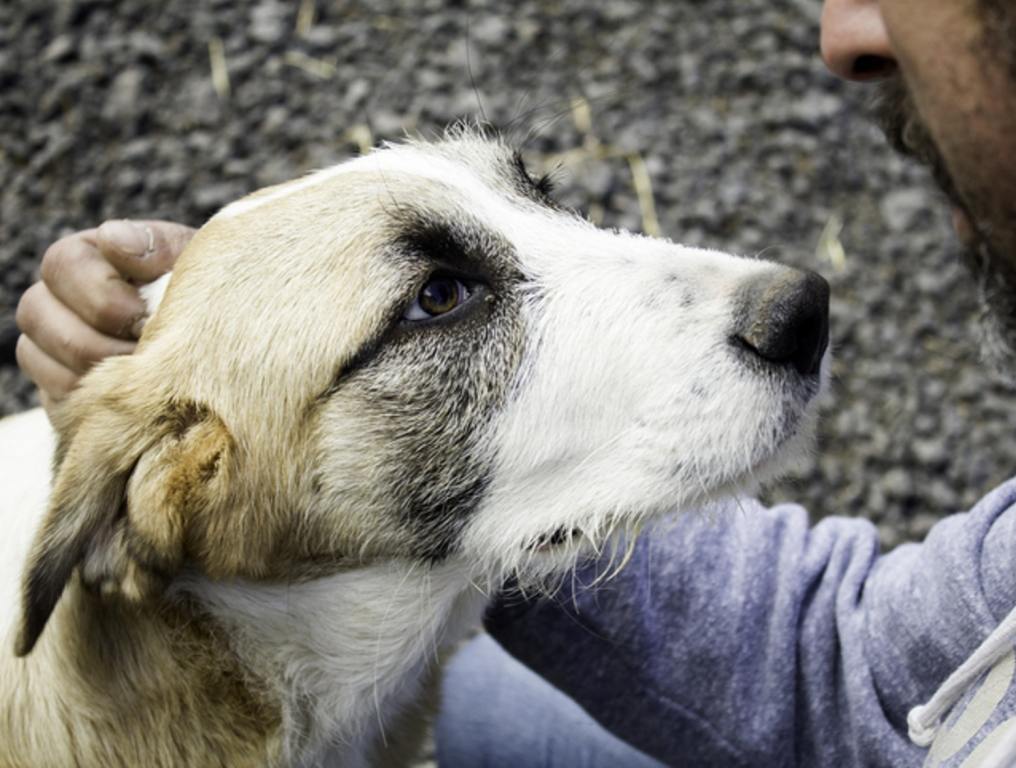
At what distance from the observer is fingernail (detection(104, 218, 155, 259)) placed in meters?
2.53

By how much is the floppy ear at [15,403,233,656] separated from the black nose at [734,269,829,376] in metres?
0.99

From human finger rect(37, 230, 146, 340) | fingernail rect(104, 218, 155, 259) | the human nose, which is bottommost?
human finger rect(37, 230, 146, 340)

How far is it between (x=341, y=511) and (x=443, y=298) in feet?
1.48

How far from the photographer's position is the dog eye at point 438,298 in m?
2.23

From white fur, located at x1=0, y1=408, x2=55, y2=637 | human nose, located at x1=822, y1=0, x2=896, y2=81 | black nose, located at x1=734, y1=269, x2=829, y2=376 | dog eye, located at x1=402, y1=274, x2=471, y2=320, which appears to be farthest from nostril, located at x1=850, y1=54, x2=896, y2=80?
white fur, located at x1=0, y1=408, x2=55, y2=637

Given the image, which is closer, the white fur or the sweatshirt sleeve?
the white fur

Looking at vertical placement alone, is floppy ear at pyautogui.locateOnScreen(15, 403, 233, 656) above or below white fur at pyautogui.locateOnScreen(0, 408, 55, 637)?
above

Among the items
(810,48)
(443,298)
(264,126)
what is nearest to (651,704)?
(443,298)

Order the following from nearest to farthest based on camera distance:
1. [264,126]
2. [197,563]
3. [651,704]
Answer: [197,563] → [651,704] → [264,126]

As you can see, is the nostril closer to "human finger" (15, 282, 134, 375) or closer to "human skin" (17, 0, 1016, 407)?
"human skin" (17, 0, 1016, 407)

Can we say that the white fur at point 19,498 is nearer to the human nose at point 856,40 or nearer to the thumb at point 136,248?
the thumb at point 136,248

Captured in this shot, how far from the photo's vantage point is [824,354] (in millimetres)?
2260

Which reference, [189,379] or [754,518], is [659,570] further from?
[189,379]

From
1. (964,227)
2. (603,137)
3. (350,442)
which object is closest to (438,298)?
(350,442)
